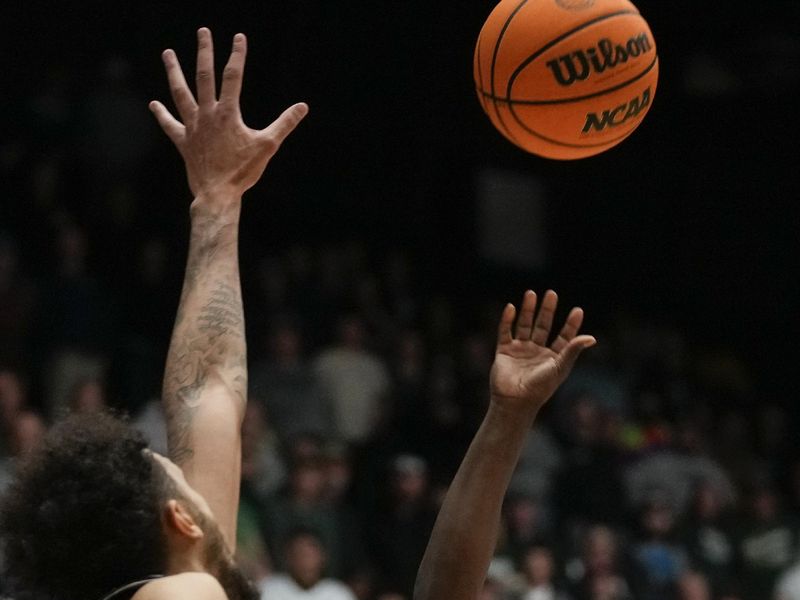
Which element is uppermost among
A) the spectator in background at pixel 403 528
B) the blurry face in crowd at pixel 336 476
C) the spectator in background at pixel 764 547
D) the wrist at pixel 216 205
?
the wrist at pixel 216 205

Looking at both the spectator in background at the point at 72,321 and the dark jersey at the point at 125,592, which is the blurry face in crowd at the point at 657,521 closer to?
the spectator in background at the point at 72,321

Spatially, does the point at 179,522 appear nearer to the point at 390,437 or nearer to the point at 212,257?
the point at 212,257

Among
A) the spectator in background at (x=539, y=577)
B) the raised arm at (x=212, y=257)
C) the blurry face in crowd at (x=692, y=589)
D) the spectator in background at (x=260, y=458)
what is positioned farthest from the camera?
the blurry face in crowd at (x=692, y=589)

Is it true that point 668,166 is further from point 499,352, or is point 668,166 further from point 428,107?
point 499,352

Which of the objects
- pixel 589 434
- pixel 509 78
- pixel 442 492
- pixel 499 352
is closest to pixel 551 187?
pixel 589 434

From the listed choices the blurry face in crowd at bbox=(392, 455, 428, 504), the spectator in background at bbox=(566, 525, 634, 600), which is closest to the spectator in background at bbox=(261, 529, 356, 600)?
the blurry face in crowd at bbox=(392, 455, 428, 504)

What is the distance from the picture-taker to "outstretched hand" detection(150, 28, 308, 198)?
9.94 ft

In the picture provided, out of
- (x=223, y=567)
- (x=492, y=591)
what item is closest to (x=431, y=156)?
(x=492, y=591)

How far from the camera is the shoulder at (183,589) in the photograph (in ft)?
6.97

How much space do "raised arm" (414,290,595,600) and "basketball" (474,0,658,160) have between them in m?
1.18

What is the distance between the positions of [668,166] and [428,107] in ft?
6.98

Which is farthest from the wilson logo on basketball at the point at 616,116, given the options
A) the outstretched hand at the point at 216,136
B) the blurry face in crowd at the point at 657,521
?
the blurry face in crowd at the point at 657,521

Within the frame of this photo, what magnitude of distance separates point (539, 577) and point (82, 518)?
6.39 metres

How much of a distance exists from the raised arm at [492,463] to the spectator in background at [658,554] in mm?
6318
